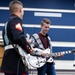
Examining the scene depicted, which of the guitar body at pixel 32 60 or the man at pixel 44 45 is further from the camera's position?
the man at pixel 44 45

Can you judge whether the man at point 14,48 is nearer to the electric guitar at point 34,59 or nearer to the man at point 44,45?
the electric guitar at point 34,59

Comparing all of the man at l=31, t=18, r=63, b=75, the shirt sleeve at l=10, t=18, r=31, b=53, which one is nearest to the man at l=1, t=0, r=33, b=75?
the shirt sleeve at l=10, t=18, r=31, b=53

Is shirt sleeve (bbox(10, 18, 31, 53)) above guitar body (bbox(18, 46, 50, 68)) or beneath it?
above

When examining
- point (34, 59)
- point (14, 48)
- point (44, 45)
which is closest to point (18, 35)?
point (14, 48)

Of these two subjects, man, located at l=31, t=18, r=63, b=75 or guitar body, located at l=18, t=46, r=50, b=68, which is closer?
guitar body, located at l=18, t=46, r=50, b=68

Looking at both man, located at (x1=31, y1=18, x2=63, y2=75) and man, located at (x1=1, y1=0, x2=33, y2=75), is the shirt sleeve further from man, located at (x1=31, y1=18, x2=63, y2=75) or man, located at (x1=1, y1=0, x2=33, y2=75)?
man, located at (x1=31, y1=18, x2=63, y2=75)

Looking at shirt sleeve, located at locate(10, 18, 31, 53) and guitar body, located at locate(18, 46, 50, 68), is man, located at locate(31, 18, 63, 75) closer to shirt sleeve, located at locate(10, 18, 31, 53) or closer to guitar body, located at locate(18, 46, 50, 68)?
guitar body, located at locate(18, 46, 50, 68)

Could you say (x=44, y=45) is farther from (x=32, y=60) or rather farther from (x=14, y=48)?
(x=14, y=48)

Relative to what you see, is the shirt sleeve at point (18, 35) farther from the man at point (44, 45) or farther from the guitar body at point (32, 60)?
the man at point (44, 45)

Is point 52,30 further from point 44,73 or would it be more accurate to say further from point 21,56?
point 21,56

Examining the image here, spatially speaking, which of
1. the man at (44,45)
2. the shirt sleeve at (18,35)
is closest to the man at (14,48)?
the shirt sleeve at (18,35)

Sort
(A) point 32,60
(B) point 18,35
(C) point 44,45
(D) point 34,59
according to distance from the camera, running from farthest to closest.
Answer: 1. (C) point 44,45
2. (D) point 34,59
3. (A) point 32,60
4. (B) point 18,35

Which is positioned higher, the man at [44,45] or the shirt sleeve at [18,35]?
the shirt sleeve at [18,35]

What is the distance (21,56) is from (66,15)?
4.05 m
